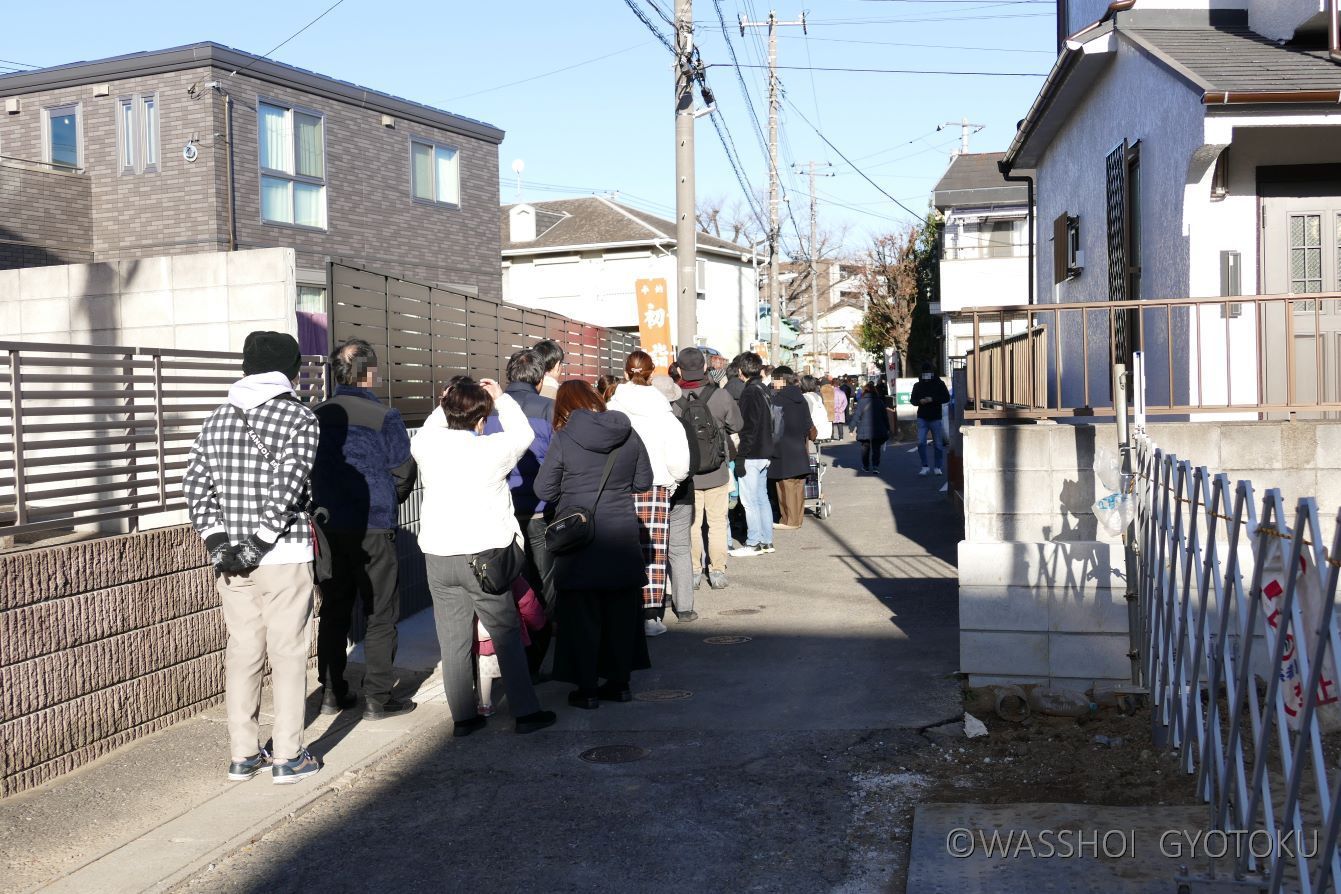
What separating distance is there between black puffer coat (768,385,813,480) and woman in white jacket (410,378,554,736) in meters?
7.23

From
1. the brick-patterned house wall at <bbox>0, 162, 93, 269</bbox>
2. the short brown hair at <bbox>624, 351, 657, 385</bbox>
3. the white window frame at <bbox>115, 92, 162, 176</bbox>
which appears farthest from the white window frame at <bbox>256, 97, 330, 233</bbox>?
the short brown hair at <bbox>624, 351, 657, 385</bbox>

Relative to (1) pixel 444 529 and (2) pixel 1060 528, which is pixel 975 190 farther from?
(1) pixel 444 529

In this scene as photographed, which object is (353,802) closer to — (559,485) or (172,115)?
(559,485)

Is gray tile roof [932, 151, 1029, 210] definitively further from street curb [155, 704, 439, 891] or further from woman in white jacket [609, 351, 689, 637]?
street curb [155, 704, 439, 891]

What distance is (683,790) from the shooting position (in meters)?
5.48

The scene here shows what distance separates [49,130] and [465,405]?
18.0 meters

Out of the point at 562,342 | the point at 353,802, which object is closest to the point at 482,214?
the point at 562,342

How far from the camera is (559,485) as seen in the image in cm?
700

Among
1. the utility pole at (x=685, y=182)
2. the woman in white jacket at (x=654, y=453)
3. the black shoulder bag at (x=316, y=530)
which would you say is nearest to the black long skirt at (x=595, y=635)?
the woman in white jacket at (x=654, y=453)

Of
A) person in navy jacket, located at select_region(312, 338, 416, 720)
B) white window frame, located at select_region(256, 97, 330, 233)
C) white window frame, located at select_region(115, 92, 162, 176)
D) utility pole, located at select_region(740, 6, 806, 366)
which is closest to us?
→ person in navy jacket, located at select_region(312, 338, 416, 720)

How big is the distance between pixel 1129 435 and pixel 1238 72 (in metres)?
3.76

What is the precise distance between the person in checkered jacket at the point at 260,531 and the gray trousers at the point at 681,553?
3906mm

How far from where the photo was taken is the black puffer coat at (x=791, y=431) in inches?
535

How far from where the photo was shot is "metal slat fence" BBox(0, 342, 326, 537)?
228 inches
